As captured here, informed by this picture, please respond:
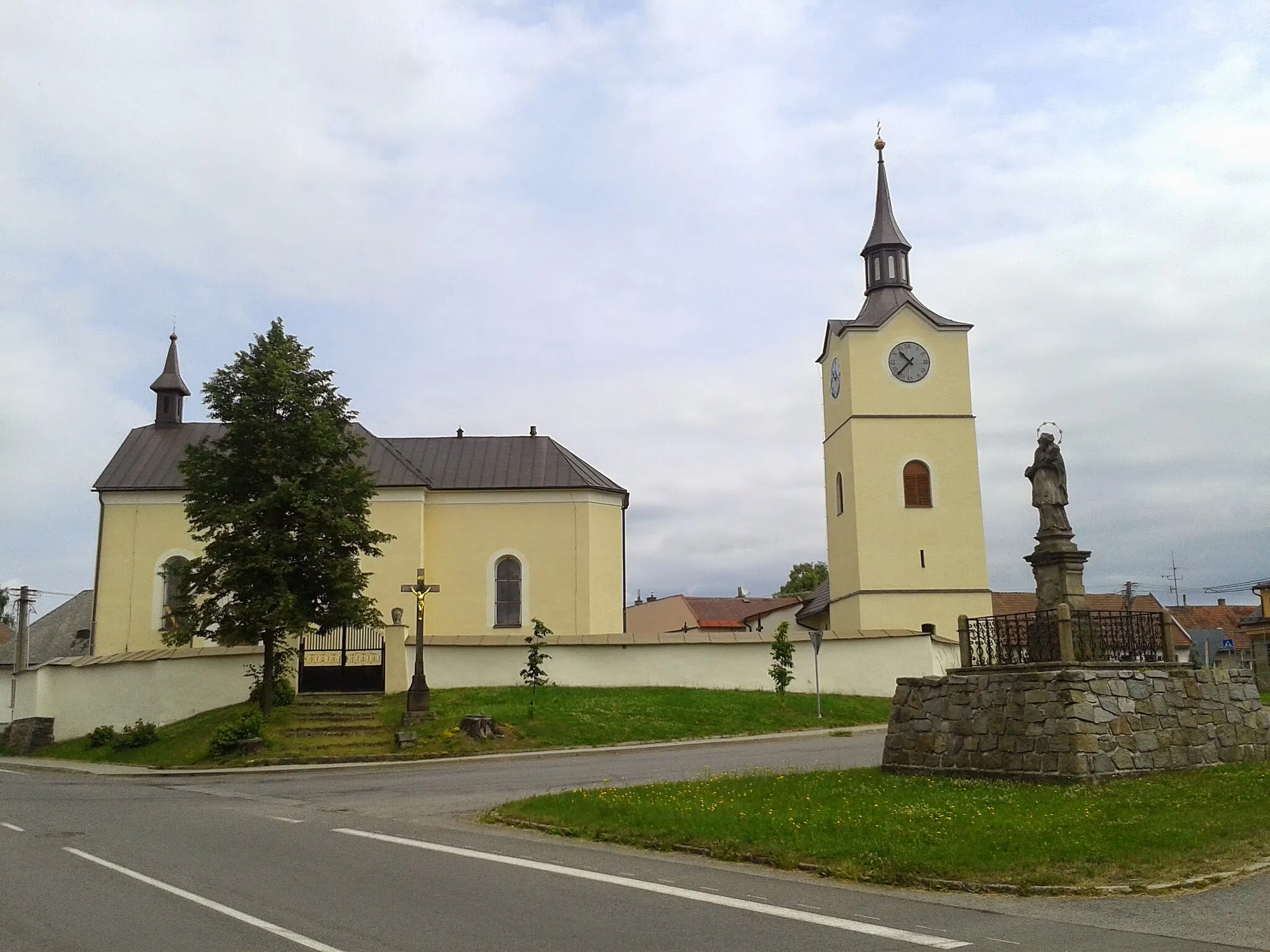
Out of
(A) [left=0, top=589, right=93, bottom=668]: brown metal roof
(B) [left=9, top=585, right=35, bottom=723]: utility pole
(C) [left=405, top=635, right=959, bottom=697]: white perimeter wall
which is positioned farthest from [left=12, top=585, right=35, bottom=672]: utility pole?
(C) [left=405, top=635, right=959, bottom=697]: white perimeter wall

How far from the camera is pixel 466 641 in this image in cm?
2864

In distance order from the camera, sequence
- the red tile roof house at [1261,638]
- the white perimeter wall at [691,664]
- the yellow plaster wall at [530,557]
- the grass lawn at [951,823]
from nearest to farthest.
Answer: the grass lawn at [951,823] < the white perimeter wall at [691,664] < the yellow plaster wall at [530,557] < the red tile roof house at [1261,638]

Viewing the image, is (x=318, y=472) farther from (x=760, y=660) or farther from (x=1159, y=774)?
(x=1159, y=774)

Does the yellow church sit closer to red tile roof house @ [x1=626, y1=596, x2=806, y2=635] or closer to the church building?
the church building

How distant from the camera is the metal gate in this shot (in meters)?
28.3

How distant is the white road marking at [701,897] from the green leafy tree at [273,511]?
46.8 feet

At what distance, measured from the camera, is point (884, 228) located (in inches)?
1766

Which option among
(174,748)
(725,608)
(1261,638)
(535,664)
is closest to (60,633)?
(174,748)

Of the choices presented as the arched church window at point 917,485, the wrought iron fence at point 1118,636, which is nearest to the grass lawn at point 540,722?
the wrought iron fence at point 1118,636

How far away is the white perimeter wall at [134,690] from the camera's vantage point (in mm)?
27688

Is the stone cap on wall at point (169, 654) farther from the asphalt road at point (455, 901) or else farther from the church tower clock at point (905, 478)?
the church tower clock at point (905, 478)

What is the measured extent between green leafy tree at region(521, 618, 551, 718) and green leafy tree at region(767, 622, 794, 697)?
5950 mm

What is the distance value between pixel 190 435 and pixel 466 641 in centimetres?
1835

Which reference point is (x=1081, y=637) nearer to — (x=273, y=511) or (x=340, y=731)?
(x=340, y=731)
